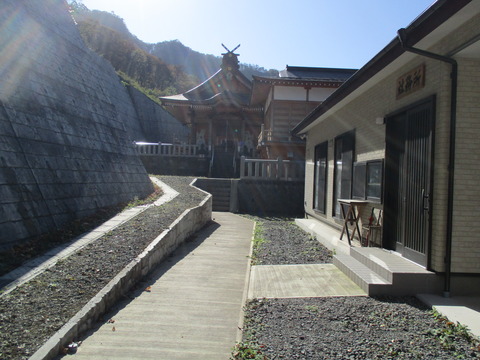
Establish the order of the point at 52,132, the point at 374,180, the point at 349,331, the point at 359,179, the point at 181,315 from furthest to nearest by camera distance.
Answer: the point at 52,132 → the point at 359,179 → the point at 374,180 → the point at 181,315 → the point at 349,331

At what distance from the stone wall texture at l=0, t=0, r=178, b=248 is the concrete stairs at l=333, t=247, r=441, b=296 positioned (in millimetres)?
5554

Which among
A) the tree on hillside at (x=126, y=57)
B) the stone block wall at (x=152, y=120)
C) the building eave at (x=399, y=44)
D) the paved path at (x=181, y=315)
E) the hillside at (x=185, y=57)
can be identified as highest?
the hillside at (x=185, y=57)

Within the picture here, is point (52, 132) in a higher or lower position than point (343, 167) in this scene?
higher

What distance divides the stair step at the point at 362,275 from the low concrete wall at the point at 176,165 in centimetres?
1668

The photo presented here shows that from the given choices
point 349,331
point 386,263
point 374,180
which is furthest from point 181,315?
point 374,180

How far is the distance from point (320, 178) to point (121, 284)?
7641 millimetres

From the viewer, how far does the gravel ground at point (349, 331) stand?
10.7 feet

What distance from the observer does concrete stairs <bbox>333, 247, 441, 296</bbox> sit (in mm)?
4590

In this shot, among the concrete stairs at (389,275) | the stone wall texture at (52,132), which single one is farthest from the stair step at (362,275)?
the stone wall texture at (52,132)

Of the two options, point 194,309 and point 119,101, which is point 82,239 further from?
point 119,101

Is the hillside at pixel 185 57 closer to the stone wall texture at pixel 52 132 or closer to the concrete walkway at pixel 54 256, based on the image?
the stone wall texture at pixel 52 132

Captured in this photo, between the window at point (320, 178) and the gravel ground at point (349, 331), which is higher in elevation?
the window at point (320, 178)

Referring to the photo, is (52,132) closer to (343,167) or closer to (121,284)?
(121,284)

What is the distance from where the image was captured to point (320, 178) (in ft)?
36.9
